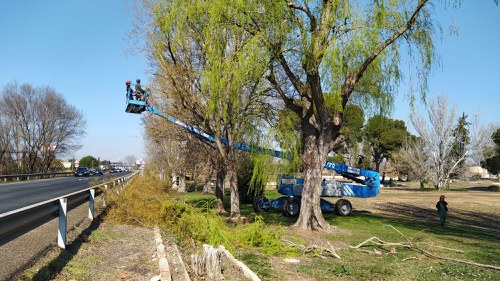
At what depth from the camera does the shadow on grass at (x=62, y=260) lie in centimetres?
548

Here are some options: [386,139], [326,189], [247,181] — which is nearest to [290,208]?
[326,189]

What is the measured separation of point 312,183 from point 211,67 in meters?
5.19

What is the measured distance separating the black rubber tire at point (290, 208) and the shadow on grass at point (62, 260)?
1078 centimetres

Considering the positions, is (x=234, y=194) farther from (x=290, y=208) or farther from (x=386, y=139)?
(x=386, y=139)

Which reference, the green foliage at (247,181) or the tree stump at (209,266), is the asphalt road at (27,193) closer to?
the green foliage at (247,181)

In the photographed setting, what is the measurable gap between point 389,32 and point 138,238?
9.08m

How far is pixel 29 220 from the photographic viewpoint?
6.11 meters

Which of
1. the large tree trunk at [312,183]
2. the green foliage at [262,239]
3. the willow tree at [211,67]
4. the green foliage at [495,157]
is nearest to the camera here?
the green foliage at [262,239]

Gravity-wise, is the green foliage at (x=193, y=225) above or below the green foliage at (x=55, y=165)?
below

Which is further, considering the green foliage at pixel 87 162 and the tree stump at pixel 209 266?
the green foliage at pixel 87 162

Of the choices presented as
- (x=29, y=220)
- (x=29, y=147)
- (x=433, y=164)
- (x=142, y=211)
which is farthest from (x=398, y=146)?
(x=29, y=220)

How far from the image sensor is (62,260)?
6453 millimetres

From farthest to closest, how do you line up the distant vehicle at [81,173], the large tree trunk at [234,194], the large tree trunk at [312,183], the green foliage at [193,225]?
1. the distant vehicle at [81,173]
2. the large tree trunk at [234,194]
3. the large tree trunk at [312,183]
4. the green foliage at [193,225]

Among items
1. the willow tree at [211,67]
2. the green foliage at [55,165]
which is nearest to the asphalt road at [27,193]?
the willow tree at [211,67]
